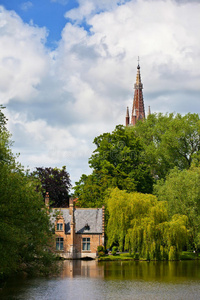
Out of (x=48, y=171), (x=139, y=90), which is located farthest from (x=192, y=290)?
(x=139, y=90)

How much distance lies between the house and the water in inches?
525

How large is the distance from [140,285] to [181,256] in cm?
1913

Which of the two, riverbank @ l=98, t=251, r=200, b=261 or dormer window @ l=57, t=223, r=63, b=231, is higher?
dormer window @ l=57, t=223, r=63, b=231

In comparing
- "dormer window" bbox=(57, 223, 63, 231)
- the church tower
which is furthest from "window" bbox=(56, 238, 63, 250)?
the church tower

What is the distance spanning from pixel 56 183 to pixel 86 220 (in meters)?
9.71

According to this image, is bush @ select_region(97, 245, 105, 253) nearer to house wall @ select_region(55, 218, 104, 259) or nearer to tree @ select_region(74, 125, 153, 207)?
house wall @ select_region(55, 218, 104, 259)

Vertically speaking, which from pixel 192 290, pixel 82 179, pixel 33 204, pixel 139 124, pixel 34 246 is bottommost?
pixel 192 290

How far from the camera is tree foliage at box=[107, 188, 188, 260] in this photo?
43.7 meters

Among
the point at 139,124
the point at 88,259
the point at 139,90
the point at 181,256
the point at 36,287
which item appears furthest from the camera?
the point at 139,90

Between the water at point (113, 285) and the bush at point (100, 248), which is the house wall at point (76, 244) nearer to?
the bush at point (100, 248)

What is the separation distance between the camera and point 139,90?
111500 millimetres

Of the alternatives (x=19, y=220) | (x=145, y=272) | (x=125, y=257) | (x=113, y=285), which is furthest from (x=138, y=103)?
Result: (x=19, y=220)

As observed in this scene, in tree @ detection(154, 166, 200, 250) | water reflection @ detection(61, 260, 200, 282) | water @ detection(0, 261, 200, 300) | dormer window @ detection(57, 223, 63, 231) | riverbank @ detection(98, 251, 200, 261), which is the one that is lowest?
water @ detection(0, 261, 200, 300)

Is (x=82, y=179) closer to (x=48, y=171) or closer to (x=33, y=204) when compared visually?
(x=48, y=171)
